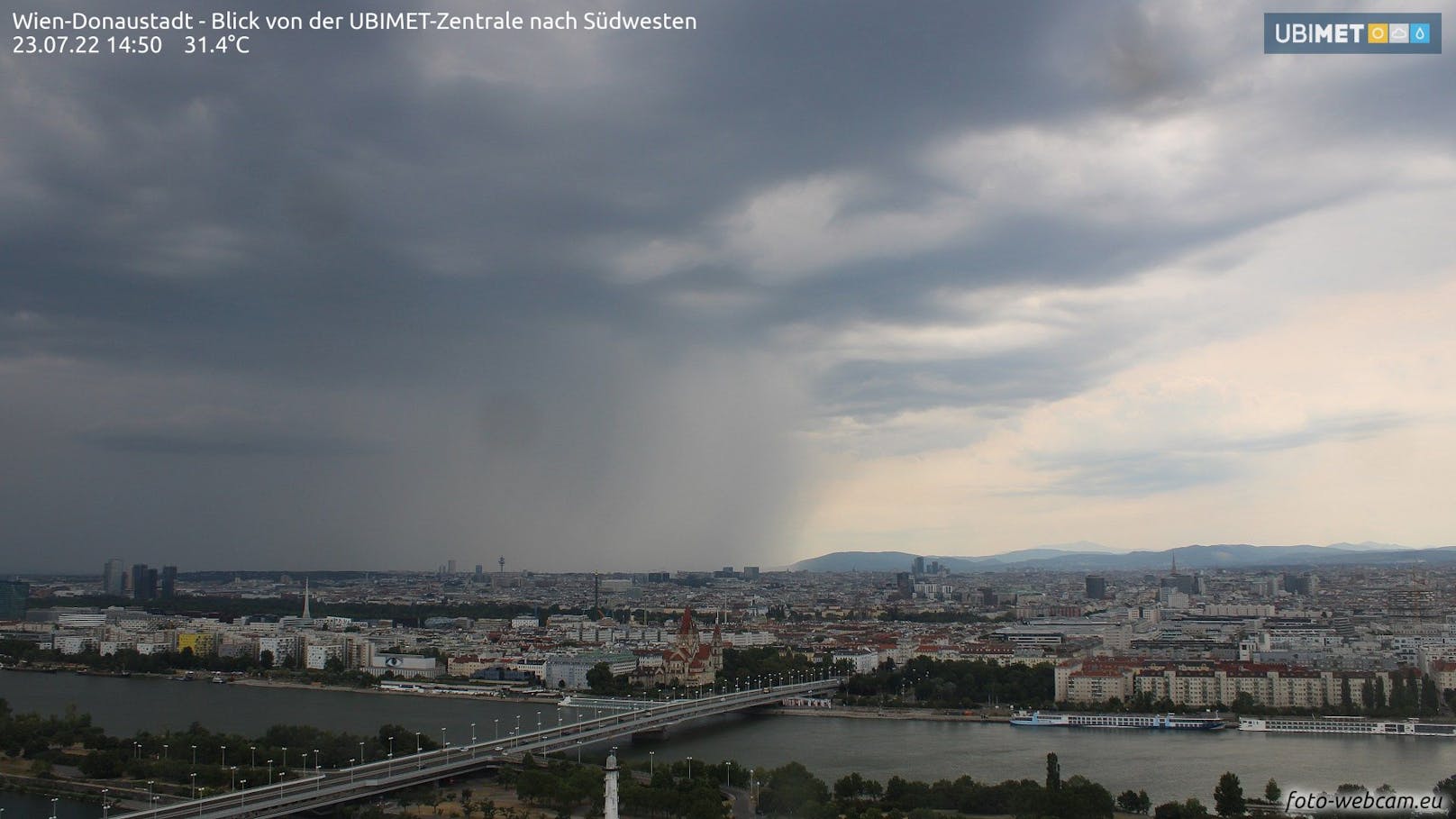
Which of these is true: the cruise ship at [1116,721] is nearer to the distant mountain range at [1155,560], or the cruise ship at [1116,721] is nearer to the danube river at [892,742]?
the danube river at [892,742]

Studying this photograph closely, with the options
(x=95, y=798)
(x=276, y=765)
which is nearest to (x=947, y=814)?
(x=276, y=765)

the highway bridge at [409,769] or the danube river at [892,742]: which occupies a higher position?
the highway bridge at [409,769]

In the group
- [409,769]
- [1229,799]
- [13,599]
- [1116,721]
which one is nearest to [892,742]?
[1116,721]

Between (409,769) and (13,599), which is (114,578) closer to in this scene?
(13,599)

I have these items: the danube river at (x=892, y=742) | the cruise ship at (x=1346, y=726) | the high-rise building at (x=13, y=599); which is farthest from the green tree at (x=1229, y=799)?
the high-rise building at (x=13, y=599)

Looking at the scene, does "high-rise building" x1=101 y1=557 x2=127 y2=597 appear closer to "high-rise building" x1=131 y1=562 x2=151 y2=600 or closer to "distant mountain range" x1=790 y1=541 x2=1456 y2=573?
"high-rise building" x1=131 y1=562 x2=151 y2=600

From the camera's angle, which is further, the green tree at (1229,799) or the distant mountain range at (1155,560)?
the distant mountain range at (1155,560)
